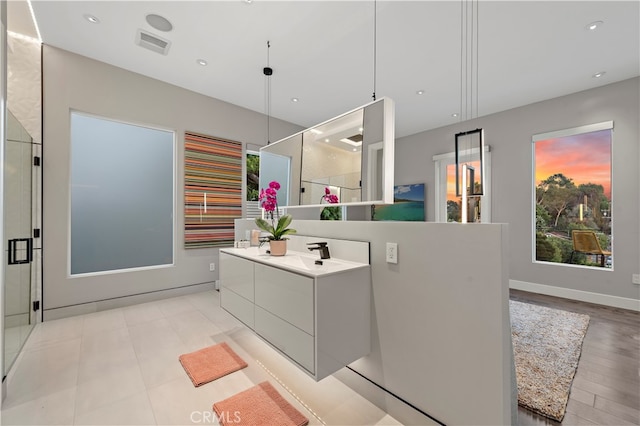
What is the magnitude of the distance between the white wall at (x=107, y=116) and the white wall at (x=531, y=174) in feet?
13.9

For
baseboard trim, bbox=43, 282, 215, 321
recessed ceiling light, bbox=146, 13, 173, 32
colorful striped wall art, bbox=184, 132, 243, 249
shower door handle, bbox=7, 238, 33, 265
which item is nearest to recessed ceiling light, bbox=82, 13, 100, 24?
recessed ceiling light, bbox=146, 13, 173, 32

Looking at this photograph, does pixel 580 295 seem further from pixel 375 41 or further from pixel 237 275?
pixel 237 275

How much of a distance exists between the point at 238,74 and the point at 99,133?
6.48 feet

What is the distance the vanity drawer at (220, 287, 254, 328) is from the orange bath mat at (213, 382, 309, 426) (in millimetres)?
475

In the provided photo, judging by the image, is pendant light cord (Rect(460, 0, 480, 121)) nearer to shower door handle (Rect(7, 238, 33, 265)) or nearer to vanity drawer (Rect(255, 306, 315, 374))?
vanity drawer (Rect(255, 306, 315, 374))

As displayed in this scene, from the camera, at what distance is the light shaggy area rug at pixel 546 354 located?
1.71 m

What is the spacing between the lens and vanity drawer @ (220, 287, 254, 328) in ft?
6.83

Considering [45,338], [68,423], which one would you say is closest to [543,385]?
[68,423]

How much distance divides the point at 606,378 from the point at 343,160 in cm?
256

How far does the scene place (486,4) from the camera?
2314 millimetres

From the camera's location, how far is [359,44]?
9.53ft

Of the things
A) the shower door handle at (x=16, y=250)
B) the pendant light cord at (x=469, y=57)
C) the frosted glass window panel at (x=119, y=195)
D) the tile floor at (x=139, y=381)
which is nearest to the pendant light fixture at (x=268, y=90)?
the frosted glass window panel at (x=119, y=195)

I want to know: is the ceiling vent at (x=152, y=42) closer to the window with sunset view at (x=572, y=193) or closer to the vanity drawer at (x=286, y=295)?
the vanity drawer at (x=286, y=295)

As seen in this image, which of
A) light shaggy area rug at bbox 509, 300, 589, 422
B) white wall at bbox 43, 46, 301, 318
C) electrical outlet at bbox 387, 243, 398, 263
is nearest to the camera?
electrical outlet at bbox 387, 243, 398, 263
